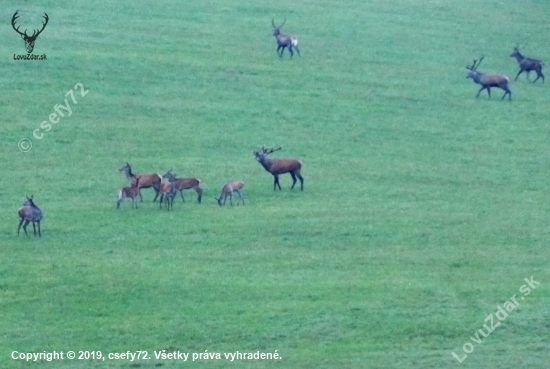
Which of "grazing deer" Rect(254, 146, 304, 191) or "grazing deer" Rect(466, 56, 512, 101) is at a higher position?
"grazing deer" Rect(466, 56, 512, 101)

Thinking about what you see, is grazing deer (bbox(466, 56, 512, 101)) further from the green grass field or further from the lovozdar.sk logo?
the lovozdar.sk logo

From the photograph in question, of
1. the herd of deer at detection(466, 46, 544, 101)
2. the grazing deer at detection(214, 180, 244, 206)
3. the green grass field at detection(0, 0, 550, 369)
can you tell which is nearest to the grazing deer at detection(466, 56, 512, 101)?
the herd of deer at detection(466, 46, 544, 101)

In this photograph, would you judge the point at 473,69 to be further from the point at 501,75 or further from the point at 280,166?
the point at 280,166

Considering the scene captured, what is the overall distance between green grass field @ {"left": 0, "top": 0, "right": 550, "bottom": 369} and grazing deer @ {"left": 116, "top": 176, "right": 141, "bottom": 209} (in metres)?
0.29

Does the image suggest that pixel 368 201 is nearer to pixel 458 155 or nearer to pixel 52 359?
pixel 458 155

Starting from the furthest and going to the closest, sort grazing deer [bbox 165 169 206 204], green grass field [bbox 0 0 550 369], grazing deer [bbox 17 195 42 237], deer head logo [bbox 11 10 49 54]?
deer head logo [bbox 11 10 49 54], grazing deer [bbox 165 169 206 204], grazing deer [bbox 17 195 42 237], green grass field [bbox 0 0 550 369]

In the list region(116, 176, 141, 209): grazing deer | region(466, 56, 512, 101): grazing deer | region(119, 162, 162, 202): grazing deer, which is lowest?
region(116, 176, 141, 209): grazing deer

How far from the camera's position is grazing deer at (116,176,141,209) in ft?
79.7

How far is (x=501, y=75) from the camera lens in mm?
34594

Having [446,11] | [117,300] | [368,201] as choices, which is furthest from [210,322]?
[446,11]

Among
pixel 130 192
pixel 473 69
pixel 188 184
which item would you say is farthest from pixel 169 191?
pixel 473 69

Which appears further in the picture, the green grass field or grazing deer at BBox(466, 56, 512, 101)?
grazing deer at BBox(466, 56, 512, 101)

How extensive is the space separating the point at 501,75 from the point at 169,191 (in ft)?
45.9

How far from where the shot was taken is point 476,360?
705 inches
